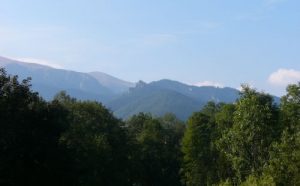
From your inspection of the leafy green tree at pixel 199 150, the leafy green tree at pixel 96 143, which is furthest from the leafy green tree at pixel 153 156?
the leafy green tree at pixel 199 150

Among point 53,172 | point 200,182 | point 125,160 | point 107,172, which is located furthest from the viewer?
point 200,182

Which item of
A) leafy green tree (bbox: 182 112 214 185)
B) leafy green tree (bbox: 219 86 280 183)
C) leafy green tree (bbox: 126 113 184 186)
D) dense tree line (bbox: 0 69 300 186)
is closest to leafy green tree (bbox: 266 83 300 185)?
dense tree line (bbox: 0 69 300 186)

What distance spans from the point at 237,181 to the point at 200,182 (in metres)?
17.6

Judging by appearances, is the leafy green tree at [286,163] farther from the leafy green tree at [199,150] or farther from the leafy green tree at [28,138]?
the leafy green tree at [199,150]

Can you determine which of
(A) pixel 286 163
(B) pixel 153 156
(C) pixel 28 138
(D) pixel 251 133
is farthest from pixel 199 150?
(C) pixel 28 138

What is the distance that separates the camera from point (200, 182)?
73.0 m

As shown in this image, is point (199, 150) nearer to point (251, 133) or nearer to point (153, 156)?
point (153, 156)

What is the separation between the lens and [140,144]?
79.2 metres

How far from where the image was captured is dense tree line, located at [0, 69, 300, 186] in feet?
123

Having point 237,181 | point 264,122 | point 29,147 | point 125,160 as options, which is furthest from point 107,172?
point 29,147

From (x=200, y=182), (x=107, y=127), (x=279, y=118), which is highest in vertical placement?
(x=279, y=118)

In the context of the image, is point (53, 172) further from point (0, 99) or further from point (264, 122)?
point (264, 122)

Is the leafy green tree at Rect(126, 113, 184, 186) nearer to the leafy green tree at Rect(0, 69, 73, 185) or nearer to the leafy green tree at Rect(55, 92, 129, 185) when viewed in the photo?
the leafy green tree at Rect(55, 92, 129, 185)

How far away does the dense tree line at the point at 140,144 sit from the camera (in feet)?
123
